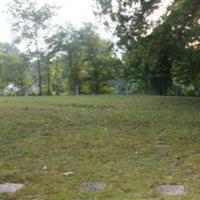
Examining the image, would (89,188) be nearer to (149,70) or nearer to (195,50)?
(195,50)

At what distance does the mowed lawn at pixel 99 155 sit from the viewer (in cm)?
460

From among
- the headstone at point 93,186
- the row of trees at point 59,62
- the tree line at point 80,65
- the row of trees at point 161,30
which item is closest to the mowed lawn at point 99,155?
the headstone at point 93,186

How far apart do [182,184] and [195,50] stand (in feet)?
53.3

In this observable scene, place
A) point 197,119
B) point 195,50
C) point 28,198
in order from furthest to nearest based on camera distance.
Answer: point 195,50
point 197,119
point 28,198

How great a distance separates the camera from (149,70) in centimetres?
2856

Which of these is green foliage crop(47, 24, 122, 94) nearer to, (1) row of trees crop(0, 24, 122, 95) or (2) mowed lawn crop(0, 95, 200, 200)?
(1) row of trees crop(0, 24, 122, 95)

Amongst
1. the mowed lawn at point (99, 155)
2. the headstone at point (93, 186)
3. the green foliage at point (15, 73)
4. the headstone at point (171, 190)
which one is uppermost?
the green foliage at point (15, 73)

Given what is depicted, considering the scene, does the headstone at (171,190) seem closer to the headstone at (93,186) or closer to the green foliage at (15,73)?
the headstone at (93,186)

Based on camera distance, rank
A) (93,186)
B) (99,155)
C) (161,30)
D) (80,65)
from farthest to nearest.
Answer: (80,65)
(161,30)
(99,155)
(93,186)

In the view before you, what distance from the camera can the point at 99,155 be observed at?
6.36 meters

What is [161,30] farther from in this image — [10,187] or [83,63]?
[83,63]

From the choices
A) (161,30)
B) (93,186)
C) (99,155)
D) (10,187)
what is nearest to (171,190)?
(93,186)

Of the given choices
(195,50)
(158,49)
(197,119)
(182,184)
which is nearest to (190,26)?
(158,49)

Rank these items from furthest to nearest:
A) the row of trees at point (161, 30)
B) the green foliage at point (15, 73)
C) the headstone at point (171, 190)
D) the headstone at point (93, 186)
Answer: the green foliage at point (15, 73)
the row of trees at point (161, 30)
the headstone at point (93, 186)
the headstone at point (171, 190)
